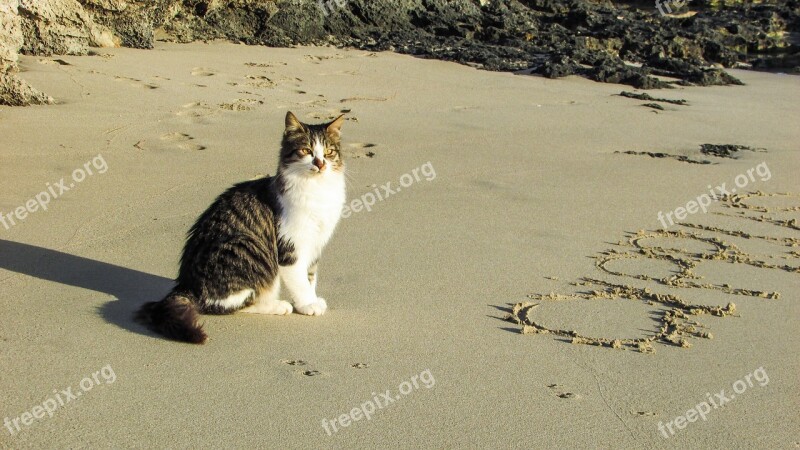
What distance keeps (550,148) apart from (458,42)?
4910 mm

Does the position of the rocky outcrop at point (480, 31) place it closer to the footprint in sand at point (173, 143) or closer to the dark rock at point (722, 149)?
the dark rock at point (722, 149)

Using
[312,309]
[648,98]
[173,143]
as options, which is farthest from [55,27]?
[648,98]

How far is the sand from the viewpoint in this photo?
303cm

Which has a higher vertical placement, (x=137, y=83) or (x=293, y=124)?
(x=293, y=124)

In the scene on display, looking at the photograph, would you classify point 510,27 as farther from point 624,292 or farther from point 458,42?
point 624,292

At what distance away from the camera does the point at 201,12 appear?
35.2 feet

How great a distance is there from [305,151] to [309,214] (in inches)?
12.7

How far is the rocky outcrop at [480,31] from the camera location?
9.51 meters

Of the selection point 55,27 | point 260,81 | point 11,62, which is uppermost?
point 55,27

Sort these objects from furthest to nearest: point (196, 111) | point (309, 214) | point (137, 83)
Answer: point (137, 83)
point (196, 111)
point (309, 214)

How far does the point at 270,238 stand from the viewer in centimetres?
398

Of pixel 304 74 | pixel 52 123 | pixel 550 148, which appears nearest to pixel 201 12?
pixel 304 74

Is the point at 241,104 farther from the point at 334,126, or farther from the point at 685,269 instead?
the point at 685,269

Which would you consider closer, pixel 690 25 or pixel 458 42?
pixel 458 42
